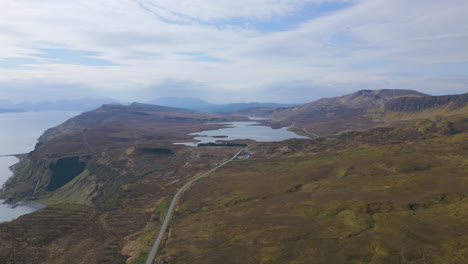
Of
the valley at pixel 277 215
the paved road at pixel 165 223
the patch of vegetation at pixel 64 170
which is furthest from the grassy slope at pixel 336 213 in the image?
the patch of vegetation at pixel 64 170

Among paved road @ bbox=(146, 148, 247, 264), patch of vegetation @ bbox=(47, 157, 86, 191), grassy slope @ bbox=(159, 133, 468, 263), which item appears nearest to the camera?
grassy slope @ bbox=(159, 133, 468, 263)

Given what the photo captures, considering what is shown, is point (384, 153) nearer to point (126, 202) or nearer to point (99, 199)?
point (126, 202)

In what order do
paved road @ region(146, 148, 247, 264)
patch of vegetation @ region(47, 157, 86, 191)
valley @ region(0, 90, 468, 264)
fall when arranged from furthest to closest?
patch of vegetation @ region(47, 157, 86, 191) < paved road @ region(146, 148, 247, 264) < valley @ region(0, 90, 468, 264)

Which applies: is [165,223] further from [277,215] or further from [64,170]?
[64,170]

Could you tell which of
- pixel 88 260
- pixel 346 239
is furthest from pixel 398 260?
pixel 88 260

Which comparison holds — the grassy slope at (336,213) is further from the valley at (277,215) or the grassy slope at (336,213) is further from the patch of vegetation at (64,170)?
the patch of vegetation at (64,170)

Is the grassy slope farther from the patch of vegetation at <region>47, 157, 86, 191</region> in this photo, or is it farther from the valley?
the patch of vegetation at <region>47, 157, 86, 191</region>

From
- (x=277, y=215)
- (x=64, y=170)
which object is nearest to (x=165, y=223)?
(x=277, y=215)

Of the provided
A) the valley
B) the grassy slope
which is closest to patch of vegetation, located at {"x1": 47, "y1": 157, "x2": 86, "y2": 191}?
the valley
